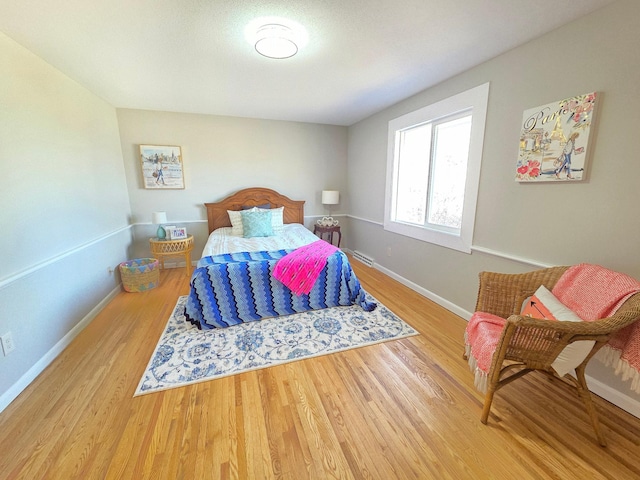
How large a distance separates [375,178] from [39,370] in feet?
13.0

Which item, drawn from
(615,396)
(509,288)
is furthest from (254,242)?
(615,396)

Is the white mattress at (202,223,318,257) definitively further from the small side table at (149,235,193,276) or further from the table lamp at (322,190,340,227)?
the table lamp at (322,190,340,227)

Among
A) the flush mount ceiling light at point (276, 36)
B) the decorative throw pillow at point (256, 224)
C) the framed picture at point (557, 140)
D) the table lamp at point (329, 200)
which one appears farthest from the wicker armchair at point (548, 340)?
the table lamp at point (329, 200)

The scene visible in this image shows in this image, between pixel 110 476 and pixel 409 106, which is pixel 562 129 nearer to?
pixel 409 106

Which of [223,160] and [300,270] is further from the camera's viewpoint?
[223,160]

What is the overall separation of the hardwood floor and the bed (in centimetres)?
64

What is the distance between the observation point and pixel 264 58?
2.17 metres

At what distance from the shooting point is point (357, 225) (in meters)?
4.62

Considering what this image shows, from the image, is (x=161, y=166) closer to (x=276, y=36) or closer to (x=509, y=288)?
(x=276, y=36)

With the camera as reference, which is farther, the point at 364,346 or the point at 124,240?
the point at 124,240

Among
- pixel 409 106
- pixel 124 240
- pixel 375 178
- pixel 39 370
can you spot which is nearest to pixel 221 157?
pixel 124 240

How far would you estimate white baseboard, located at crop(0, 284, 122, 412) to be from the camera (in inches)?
62.5

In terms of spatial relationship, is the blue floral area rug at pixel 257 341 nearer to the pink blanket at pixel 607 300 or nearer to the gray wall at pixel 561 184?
the gray wall at pixel 561 184

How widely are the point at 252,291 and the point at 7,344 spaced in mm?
1560
